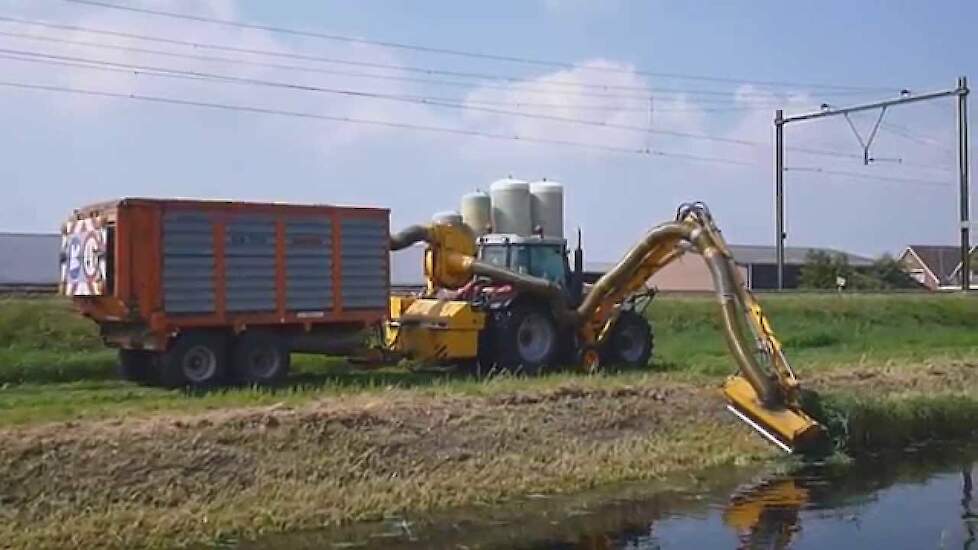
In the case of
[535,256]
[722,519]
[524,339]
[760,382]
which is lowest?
[722,519]

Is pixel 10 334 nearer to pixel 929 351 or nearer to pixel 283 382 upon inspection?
pixel 283 382

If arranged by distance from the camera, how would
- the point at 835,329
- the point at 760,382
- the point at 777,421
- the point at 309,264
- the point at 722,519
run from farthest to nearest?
1. the point at 835,329
2. the point at 309,264
3. the point at 760,382
4. the point at 777,421
5. the point at 722,519

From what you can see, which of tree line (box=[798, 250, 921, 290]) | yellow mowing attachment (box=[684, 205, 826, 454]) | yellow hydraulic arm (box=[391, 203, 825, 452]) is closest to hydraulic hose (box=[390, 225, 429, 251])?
yellow hydraulic arm (box=[391, 203, 825, 452])

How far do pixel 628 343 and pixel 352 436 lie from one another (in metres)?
10.4

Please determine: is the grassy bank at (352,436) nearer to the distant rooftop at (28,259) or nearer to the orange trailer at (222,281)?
the orange trailer at (222,281)

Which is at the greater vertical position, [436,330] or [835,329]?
[436,330]

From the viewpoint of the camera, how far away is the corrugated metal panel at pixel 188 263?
66.9 feet

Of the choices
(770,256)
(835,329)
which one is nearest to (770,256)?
(770,256)

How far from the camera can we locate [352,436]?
1552 cm

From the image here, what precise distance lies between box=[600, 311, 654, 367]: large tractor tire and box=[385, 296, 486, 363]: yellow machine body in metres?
2.75

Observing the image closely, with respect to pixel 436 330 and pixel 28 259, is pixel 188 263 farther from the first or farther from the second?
pixel 28 259

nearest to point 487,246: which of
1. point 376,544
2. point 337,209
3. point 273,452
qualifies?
point 337,209

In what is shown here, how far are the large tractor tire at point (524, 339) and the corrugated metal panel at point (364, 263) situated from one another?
2116 millimetres

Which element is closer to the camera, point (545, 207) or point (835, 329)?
point (545, 207)
